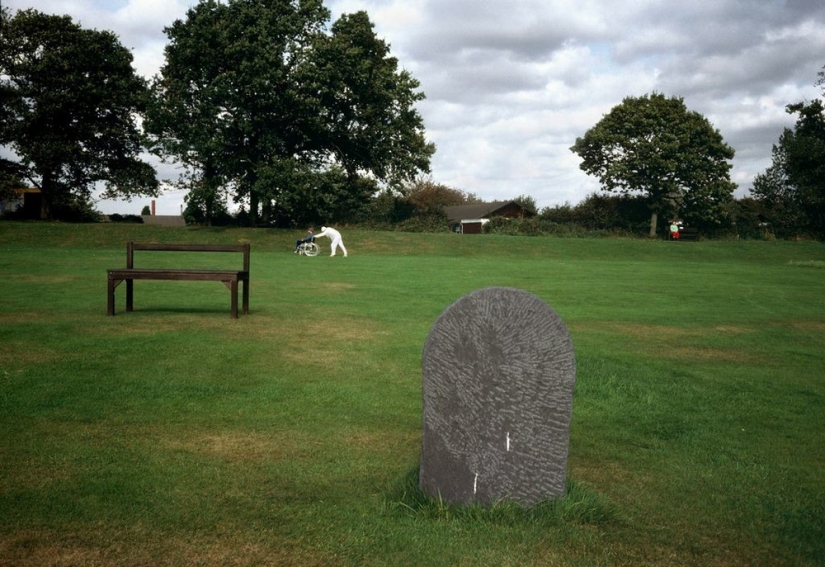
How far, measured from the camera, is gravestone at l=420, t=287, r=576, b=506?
190 inches

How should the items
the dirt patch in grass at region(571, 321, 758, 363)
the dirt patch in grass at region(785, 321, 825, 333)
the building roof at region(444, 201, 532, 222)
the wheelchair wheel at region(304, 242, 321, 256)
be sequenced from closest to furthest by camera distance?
the dirt patch in grass at region(571, 321, 758, 363)
the dirt patch in grass at region(785, 321, 825, 333)
the wheelchair wheel at region(304, 242, 321, 256)
the building roof at region(444, 201, 532, 222)

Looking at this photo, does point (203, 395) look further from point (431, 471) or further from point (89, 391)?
point (431, 471)

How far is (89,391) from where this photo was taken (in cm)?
821

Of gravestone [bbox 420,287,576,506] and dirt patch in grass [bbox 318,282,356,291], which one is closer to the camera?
gravestone [bbox 420,287,576,506]

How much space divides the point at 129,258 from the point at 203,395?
7.32 m

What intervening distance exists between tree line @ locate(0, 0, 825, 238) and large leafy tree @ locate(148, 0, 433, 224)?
0.10 m

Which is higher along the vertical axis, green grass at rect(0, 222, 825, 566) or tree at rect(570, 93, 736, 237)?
tree at rect(570, 93, 736, 237)

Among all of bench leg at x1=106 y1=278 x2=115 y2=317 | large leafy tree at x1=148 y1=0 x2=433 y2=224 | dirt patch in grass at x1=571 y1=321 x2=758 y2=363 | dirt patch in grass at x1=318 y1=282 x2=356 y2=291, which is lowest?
dirt patch in grass at x1=571 y1=321 x2=758 y2=363

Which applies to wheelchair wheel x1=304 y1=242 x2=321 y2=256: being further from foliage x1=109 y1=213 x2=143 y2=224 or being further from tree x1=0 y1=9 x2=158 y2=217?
foliage x1=109 y1=213 x2=143 y2=224

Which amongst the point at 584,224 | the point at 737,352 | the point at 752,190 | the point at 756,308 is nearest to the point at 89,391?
the point at 737,352

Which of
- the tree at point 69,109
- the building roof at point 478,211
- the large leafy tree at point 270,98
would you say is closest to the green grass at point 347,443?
the large leafy tree at point 270,98

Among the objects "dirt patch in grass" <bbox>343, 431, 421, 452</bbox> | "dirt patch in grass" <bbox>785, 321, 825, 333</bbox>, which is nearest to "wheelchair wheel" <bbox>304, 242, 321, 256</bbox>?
"dirt patch in grass" <bbox>785, 321, 825, 333</bbox>

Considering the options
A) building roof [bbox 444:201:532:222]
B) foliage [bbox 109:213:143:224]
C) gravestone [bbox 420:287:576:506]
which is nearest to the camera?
gravestone [bbox 420:287:576:506]

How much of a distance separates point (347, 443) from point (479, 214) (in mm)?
94164
